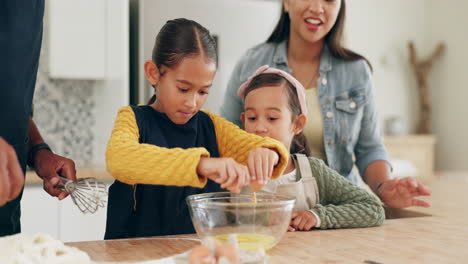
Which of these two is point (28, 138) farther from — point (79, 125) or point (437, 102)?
point (437, 102)

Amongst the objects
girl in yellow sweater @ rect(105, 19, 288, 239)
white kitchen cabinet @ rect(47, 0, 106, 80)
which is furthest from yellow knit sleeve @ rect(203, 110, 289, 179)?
white kitchen cabinet @ rect(47, 0, 106, 80)

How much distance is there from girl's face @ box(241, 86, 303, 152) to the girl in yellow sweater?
0.27 feet

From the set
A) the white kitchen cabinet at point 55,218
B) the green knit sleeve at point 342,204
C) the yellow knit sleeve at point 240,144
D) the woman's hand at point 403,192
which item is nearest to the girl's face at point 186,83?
the yellow knit sleeve at point 240,144

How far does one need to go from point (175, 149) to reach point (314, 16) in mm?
794

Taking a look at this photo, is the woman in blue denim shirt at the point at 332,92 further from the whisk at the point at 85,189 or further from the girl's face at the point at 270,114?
the whisk at the point at 85,189

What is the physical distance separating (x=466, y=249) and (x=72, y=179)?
2.69 feet

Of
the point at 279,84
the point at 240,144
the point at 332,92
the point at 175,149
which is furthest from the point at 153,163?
the point at 332,92

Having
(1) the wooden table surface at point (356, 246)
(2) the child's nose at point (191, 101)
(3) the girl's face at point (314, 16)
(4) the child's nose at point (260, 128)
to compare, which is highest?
(3) the girl's face at point (314, 16)

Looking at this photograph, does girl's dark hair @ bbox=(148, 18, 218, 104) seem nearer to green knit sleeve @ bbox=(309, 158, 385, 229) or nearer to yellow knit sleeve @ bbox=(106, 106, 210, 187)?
yellow knit sleeve @ bbox=(106, 106, 210, 187)

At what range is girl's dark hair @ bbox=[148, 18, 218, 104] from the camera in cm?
110

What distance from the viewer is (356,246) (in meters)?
0.99

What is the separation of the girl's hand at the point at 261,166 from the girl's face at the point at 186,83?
0.20 meters

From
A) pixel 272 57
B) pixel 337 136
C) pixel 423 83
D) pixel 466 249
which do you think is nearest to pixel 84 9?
pixel 272 57

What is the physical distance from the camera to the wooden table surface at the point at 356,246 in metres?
0.90
